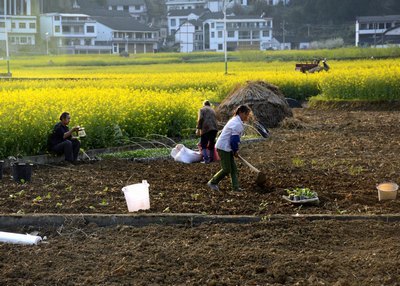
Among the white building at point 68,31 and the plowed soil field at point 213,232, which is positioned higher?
the white building at point 68,31

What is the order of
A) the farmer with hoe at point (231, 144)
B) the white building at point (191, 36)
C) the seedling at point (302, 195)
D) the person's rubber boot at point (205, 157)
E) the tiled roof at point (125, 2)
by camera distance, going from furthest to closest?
the tiled roof at point (125, 2), the white building at point (191, 36), the person's rubber boot at point (205, 157), the farmer with hoe at point (231, 144), the seedling at point (302, 195)

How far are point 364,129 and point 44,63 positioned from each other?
46.3 meters

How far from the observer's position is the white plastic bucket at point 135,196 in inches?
390

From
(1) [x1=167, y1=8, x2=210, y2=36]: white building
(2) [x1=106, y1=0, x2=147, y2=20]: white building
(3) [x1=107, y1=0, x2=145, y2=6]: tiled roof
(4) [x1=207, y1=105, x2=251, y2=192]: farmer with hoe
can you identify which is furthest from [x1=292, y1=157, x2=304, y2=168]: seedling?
(2) [x1=106, y1=0, x2=147, y2=20]: white building

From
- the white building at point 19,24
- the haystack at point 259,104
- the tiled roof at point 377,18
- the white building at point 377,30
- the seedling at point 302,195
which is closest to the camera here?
the seedling at point 302,195

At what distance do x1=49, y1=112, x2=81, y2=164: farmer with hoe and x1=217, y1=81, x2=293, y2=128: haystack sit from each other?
8.15 metres

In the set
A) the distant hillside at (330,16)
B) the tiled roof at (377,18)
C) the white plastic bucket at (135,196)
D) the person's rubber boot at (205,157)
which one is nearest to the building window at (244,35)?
the distant hillside at (330,16)

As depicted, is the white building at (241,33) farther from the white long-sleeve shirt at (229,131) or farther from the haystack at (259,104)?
the white long-sleeve shirt at (229,131)

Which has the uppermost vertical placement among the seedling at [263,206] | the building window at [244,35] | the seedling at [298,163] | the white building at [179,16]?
the white building at [179,16]

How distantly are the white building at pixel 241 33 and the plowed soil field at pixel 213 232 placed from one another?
81931mm

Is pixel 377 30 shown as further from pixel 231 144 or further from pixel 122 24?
pixel 231 144

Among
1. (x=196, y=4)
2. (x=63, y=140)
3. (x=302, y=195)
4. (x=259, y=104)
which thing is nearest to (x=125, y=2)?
(x=196, y=4)

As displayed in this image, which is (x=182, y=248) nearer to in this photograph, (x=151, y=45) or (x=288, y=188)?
(x=288, y=188)

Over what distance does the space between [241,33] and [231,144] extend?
289 feet
